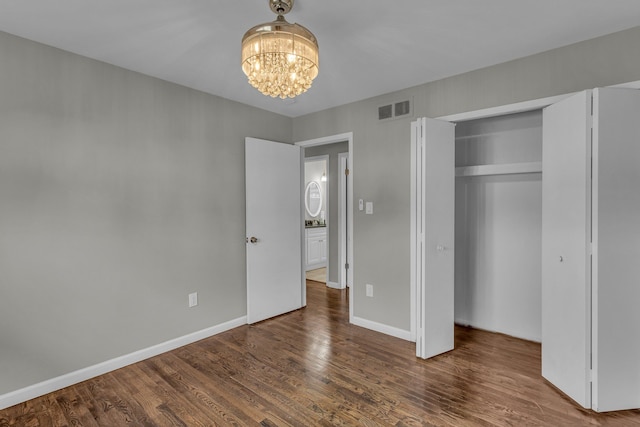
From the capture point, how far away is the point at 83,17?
204 centimetres

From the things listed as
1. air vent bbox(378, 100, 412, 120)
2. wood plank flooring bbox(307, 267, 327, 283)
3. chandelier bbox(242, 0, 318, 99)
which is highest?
air vent bbox(378, 100, 412, 120)

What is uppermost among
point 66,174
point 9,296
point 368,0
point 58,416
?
point 368,0

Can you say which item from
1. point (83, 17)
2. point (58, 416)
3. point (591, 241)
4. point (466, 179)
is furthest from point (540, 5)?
point (58, 416)

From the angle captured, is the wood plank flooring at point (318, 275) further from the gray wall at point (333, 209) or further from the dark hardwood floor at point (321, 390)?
the dark hardwood floor at point (321, 390)

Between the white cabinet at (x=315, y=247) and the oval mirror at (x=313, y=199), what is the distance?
62cm

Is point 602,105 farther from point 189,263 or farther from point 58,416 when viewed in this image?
point 58,416

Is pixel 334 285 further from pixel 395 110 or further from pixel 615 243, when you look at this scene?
pixel 615 243

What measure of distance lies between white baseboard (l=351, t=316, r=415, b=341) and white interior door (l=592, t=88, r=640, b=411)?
59.0 inches

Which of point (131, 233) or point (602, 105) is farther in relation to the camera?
point (131, 233)

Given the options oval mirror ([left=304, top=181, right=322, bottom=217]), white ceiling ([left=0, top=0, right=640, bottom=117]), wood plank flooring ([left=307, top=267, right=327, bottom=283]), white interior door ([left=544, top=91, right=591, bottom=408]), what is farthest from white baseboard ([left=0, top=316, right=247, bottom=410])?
oval mirror ([left=304, top=181, right=322, bottom=217])

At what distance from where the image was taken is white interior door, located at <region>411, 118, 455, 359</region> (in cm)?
282

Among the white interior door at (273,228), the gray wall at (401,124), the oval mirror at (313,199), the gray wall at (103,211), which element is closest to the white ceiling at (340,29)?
the gray wall at (401,124)

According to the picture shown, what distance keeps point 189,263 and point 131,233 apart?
2.04 ft

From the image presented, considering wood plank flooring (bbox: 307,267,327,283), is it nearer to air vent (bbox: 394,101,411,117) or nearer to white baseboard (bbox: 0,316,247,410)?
white baseboard (bbox: 0,316,247,410)
